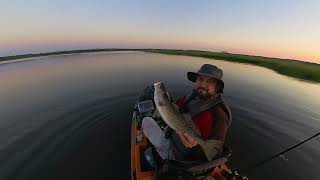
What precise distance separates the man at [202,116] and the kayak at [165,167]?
0.25 metres

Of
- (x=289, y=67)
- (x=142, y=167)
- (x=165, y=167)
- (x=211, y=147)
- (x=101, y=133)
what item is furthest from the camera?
(x=289, y=67)

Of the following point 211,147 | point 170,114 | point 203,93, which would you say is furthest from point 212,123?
point 170,114

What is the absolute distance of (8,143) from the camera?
1030 cm

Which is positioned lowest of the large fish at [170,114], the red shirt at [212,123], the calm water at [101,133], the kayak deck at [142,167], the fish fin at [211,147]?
the calm water at [101,133]

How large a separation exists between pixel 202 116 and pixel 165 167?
214 cm

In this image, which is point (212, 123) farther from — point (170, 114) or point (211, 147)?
point (170, 114)

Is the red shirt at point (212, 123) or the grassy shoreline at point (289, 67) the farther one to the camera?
the grassy shoreline at point (289, 67)

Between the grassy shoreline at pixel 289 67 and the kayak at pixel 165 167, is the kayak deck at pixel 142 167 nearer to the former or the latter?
the kayak at pixel 165 167

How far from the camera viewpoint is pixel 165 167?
20.3ft

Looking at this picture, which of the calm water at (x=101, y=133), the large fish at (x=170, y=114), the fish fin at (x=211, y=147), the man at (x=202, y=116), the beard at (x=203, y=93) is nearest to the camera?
the large fish at (x=170, y=114)

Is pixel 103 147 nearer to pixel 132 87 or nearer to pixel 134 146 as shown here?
pixel 134 146

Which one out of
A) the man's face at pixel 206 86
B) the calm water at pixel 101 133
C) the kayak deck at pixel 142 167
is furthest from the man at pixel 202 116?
the calm water at pixel 101 133

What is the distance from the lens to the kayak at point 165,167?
17.6ft

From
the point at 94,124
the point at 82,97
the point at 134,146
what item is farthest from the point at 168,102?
the point at 82,97
